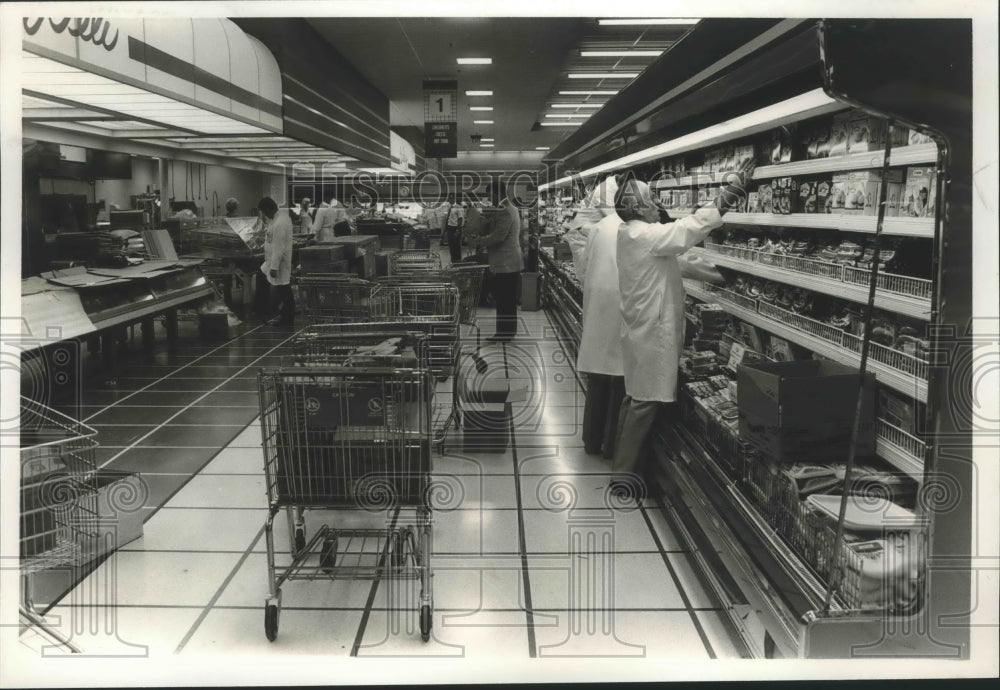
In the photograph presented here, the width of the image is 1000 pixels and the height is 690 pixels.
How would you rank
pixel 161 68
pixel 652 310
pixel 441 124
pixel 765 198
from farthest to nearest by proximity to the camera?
pixel 441 124
pixel 161 68
pixel 652 310
pixel 765 198

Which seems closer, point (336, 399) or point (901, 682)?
point (901, 682)

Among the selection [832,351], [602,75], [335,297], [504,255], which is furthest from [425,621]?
[602,75]

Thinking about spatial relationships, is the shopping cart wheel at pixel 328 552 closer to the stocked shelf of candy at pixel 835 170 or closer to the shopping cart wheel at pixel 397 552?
the shopping cart wheel at pixel 397 552

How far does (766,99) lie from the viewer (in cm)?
323

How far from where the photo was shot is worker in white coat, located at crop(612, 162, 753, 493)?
420 cm

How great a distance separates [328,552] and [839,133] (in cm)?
273

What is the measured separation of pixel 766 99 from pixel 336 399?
2.05 metres

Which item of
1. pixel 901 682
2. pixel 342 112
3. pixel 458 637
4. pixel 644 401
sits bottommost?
pixel 458 637

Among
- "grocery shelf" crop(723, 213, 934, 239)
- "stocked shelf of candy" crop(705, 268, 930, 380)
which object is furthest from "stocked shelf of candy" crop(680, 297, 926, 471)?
"grocery shelf" crop(723, 213, 934, 239)

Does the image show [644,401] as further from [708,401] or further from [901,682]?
[901,682]

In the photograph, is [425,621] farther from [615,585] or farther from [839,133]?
[839,133]

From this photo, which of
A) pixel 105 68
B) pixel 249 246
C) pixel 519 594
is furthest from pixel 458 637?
pixel 249 246

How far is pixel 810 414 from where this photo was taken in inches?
111

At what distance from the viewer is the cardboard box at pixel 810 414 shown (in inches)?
108
